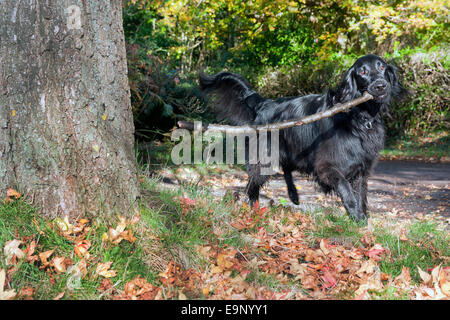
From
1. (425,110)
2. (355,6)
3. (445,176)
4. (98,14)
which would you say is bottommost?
(445,176)

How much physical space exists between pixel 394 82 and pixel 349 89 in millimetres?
584

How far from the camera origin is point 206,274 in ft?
7.81

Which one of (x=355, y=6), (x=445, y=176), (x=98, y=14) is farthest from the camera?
(x=355, y=6)

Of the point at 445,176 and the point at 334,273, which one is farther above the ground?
the point at 334,273

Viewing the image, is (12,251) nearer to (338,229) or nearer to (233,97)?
(338,229)

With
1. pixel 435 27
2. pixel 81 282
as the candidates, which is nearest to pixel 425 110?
pixel 435 27

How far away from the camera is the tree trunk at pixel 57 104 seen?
242 cm

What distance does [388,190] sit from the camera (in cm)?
645

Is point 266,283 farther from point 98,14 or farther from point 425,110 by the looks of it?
point 425,110

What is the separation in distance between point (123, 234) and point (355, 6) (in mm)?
9948

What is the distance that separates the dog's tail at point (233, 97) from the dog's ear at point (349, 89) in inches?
45.6
